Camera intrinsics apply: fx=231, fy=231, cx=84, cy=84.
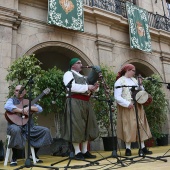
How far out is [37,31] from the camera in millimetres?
7312

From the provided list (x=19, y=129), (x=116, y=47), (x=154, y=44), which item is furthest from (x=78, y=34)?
(x=19, y=129)

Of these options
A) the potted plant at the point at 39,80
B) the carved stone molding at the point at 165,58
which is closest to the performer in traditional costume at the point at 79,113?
the potted plant at the point at 39,80

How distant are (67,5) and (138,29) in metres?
3.26

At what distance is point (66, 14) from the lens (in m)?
7.66

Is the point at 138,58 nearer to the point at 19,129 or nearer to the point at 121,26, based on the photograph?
the point at 121,26

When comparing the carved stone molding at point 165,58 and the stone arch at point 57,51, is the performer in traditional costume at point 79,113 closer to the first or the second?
the stone arch at point 57,51

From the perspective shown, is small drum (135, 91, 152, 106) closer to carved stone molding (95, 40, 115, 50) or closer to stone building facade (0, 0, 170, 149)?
stone building facade (0, 0, 170, 149)

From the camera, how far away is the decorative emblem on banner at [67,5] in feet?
25.2

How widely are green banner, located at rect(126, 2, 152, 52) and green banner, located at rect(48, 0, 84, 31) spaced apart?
92.9 inches

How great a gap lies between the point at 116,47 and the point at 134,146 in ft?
12.5

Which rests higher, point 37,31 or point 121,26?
point 121,26

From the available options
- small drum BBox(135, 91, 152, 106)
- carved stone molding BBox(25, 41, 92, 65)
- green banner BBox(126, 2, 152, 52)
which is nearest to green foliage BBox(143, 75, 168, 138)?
green banner BBox(126, 2, 152, 52)

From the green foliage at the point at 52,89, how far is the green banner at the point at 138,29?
413cm

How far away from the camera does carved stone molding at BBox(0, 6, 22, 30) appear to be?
A: 649cm
